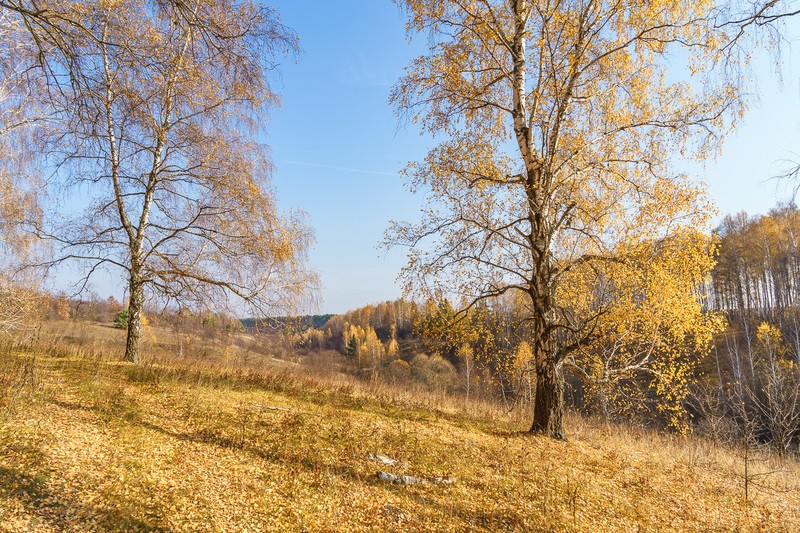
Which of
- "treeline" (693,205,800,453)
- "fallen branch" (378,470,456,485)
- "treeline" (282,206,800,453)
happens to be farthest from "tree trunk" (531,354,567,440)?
"treeline" (693,205,800,453)

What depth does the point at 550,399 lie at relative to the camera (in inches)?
336

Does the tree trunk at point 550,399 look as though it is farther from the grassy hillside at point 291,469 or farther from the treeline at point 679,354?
the treeline at point 679,354

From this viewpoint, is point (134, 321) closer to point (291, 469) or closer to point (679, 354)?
point (291, 469)

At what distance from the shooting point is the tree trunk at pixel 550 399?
8.47 meters

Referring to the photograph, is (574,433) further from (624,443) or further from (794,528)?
(794,528)

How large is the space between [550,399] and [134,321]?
33.9 ft

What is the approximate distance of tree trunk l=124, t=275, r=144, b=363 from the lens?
33.3ft

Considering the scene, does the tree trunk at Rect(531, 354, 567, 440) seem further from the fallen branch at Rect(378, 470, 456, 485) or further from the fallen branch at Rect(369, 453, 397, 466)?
the fallen branch at Rect(369, 453, 397, 466)

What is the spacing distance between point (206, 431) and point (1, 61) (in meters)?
5.63

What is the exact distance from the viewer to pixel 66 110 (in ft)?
12.3

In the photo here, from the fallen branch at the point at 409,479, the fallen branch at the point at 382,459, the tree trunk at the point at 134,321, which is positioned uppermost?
the tree trunk at the point at 134,321

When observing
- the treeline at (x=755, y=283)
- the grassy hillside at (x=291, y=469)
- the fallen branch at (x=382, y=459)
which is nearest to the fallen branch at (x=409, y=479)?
the grassy hillside at (x=291, y=469)

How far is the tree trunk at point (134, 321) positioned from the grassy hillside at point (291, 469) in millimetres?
1157

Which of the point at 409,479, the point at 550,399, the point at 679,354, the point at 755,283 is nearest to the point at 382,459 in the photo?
the point at 409,479
